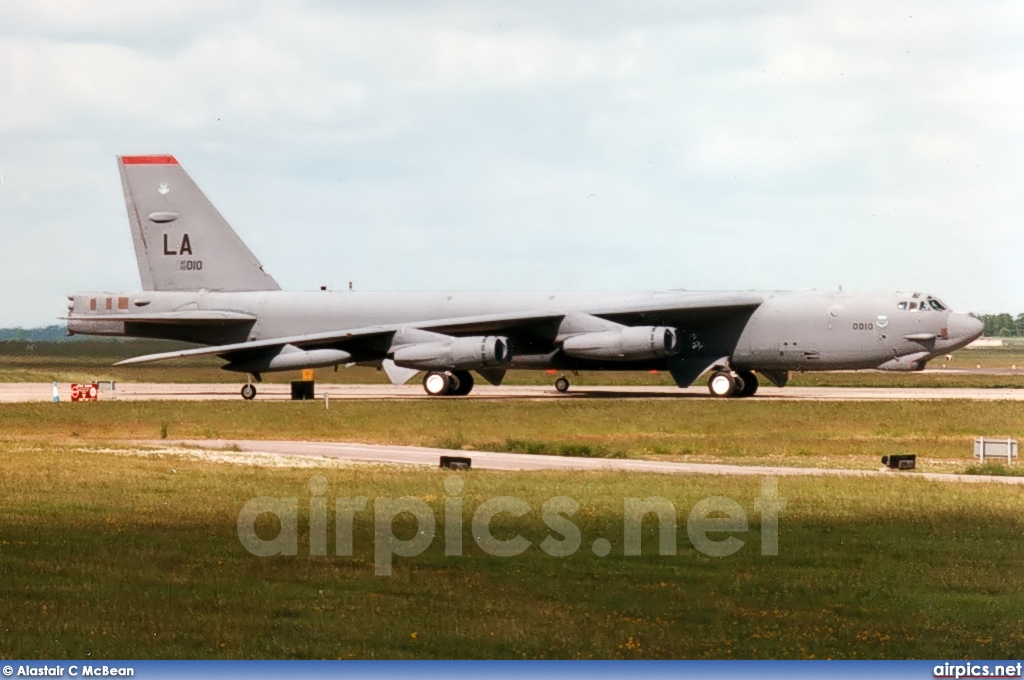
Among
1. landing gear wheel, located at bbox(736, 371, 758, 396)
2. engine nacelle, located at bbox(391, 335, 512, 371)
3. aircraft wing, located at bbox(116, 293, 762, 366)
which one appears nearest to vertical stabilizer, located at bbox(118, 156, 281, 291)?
aircraft wing, located at bbox(116, 293, 762, 366)

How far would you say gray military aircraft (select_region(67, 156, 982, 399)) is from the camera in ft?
145

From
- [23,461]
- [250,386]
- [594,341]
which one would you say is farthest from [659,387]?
[23,461]

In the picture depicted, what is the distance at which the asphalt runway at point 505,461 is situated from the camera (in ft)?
82.3

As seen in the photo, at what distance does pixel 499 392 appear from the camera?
50250 millimetres

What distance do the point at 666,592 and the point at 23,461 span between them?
15450 millimetres

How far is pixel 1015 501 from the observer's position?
21.1 m

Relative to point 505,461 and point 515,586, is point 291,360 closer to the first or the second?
point 505,461

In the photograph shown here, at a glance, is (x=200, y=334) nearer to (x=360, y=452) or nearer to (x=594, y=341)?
(x=594, y=341)

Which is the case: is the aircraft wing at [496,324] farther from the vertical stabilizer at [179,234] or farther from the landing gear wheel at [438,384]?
the vertical stabilizer at [179,234]

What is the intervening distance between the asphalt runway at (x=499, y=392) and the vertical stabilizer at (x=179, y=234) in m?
4.13

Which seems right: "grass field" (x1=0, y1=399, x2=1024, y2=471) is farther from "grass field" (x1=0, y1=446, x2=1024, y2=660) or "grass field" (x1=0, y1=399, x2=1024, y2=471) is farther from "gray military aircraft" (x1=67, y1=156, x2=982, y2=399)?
"grass field" (x1=0, y1=446, x2=1024, y2=660)

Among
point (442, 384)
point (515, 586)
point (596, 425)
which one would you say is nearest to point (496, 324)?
point (442, 384)

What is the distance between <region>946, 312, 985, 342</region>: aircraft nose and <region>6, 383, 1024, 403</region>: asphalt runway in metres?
2.02

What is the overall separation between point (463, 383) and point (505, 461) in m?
20.9
